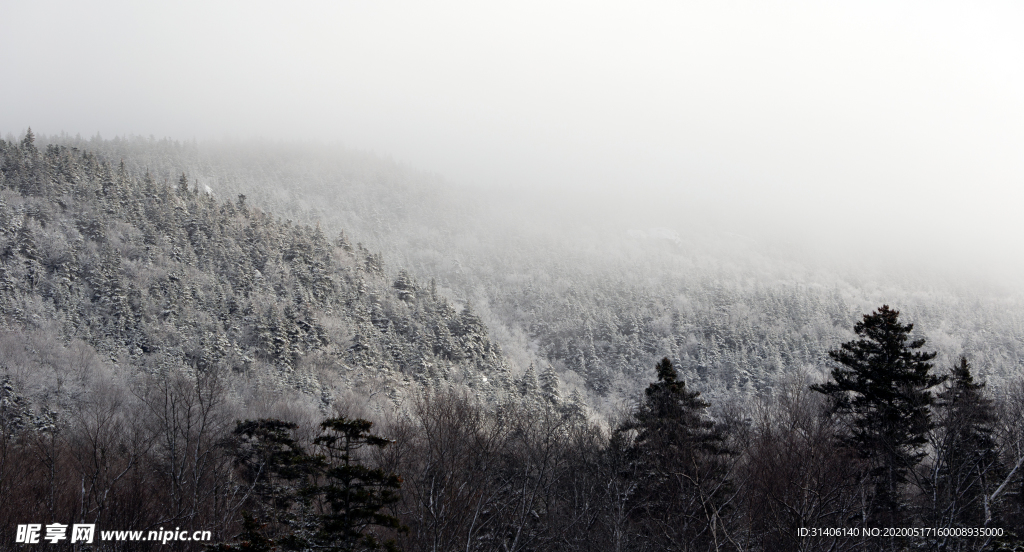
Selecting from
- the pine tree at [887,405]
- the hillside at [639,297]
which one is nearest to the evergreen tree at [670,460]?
the pine tree at [887,405]

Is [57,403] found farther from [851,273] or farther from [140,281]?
[851,273]

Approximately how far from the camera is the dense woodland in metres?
14.3

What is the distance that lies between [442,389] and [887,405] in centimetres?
4409

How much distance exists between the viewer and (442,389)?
55.3 meters

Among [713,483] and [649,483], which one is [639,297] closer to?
Result: [649,483]

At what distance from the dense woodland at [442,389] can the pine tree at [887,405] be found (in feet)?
0.38

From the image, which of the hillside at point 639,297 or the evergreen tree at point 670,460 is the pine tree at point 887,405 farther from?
the hillside at point 639,297

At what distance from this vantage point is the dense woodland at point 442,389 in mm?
14312

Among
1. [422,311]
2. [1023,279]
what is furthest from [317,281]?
[1023,279]

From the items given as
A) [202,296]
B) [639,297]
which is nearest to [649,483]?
[202,296]

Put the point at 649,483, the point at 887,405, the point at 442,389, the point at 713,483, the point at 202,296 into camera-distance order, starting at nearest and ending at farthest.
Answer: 1. the point at 713,483
2. the point at 887,405
3. the point at 649,483
4. the point at 442,389
5. the point at 202,296

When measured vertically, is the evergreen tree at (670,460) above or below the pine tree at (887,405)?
below

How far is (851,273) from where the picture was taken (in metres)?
184

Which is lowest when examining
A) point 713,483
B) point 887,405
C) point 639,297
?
point 713,483
